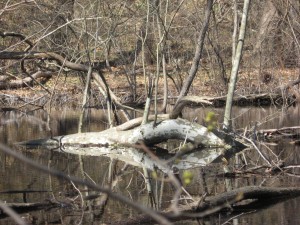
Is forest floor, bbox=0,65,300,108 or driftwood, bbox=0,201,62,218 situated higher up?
driftwood, bbox=0,201,62,218

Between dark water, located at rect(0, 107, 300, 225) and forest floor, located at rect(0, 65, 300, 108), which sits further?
forest floor, located at rect(0, 65, 300, 108)

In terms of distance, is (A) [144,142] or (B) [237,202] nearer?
(B) [237,202]

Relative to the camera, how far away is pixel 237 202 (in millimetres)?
8961

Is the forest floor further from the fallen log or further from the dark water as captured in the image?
the fallen log

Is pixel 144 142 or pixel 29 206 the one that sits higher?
pixel 29 206

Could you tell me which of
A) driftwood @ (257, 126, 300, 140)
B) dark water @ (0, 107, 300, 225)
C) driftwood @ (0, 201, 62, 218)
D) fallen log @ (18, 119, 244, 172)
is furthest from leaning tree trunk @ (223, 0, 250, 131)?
driftwood @ (0, 201, 62, 218)

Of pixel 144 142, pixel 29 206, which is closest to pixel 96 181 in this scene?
pixel 29 206

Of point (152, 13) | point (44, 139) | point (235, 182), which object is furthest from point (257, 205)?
point (152, 13)

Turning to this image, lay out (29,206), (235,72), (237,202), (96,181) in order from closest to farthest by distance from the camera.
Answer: (29,206) < (237,202) < (96,181) < (235,72)

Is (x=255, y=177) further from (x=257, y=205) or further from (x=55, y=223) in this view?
(x=55, y=223)

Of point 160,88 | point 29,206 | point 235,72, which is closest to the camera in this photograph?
point 29,206

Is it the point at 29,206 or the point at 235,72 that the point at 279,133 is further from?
the point at 29,206

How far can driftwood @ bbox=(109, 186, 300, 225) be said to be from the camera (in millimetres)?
8055

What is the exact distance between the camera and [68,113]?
24109 mm
